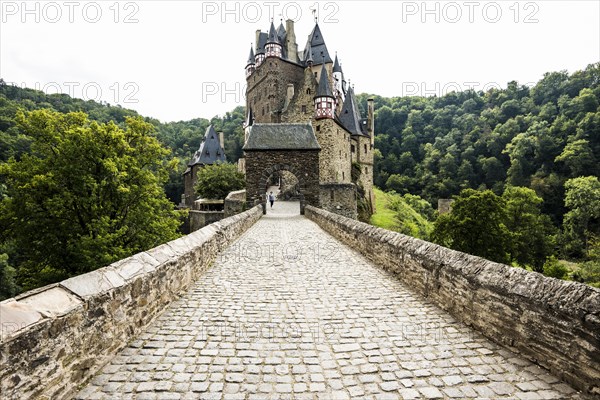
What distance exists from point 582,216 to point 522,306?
47020 millimetres

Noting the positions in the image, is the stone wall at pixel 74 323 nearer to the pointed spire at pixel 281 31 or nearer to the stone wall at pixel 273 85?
the stone wall at pixel 273 85

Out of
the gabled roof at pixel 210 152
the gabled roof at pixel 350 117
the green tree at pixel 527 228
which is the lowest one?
the green tree at pixel 527 228

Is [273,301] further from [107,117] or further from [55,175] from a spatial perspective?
[107,117]

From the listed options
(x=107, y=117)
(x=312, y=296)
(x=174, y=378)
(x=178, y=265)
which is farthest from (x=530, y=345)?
(x=107, y=117)

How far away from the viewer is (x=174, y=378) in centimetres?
284

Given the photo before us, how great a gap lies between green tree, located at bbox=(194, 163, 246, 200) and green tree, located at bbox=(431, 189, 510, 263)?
2026 centimetres

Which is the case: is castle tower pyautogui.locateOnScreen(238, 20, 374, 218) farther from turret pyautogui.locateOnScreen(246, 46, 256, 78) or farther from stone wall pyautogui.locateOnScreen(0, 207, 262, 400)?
stone wall pyautogui.locateOnScreen(0, 207, 262, 400)

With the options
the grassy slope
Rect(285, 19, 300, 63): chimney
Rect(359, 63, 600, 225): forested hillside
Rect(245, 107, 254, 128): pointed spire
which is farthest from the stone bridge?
Rect(359, 63, 600, 225): forested hillside

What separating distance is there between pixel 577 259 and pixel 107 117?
71.8 meters

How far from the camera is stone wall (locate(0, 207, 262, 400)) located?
6.99ft

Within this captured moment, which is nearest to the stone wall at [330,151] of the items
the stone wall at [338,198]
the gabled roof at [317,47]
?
the stone wall at [338,198]

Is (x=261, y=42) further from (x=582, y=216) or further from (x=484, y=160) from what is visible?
(x=582, y=216)

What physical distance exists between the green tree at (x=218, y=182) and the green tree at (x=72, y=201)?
14705 mm

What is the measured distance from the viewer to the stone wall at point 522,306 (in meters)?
2.56
